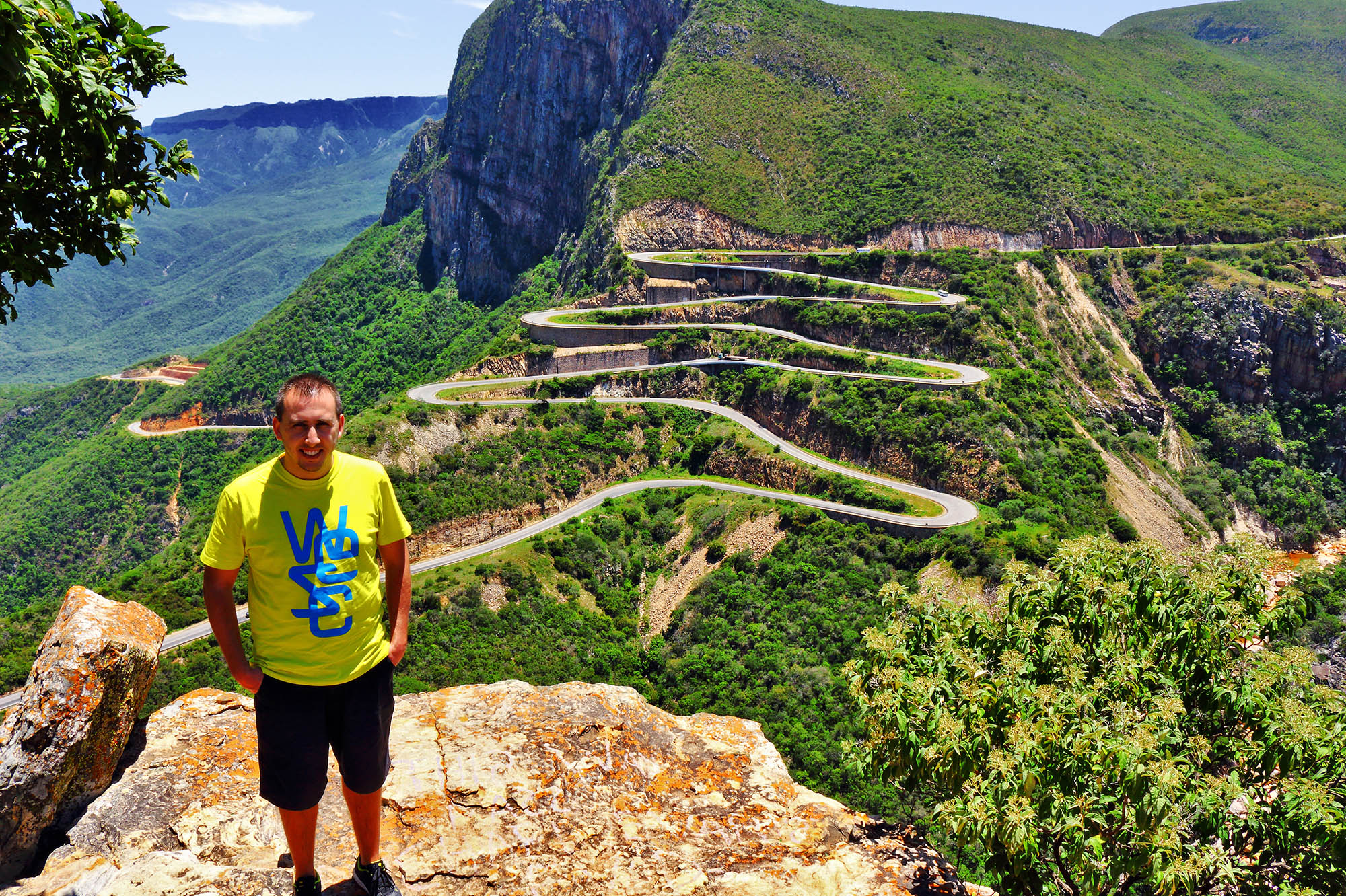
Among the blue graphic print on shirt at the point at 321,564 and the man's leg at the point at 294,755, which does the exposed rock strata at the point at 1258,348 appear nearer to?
the blue graphic print on shirt at the point at 321,564

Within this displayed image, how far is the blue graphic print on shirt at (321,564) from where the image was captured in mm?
6965

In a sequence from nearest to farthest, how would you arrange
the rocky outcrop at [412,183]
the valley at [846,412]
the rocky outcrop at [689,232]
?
the valley at [846,412]
the rocky outcrop at [689,232]
the rocky outcrop at [412,183]

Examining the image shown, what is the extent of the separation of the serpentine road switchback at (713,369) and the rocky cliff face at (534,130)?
56.3m

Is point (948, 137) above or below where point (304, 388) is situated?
above

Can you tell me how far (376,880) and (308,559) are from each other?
11.3 feet

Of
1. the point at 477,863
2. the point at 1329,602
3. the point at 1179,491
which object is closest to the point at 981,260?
the point at 1179,491

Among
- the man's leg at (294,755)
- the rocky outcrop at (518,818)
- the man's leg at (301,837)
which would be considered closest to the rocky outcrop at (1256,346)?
the rocky outcrop at (518,818)

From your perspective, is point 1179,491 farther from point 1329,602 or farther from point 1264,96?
point 1264,96

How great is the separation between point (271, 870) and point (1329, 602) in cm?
6339

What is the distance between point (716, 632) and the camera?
49.8 meters

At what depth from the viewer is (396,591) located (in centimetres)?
788

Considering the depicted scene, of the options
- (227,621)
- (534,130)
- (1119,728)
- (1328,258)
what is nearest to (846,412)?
(1119,728)

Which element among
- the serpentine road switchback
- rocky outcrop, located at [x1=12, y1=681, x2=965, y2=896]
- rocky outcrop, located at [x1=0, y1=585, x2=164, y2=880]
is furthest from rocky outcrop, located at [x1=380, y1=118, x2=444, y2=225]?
rocky outcrop, located at [x1=12, y1=681, x2=965, y2=896]

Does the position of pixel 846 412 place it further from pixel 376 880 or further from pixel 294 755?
pixel 294 755
